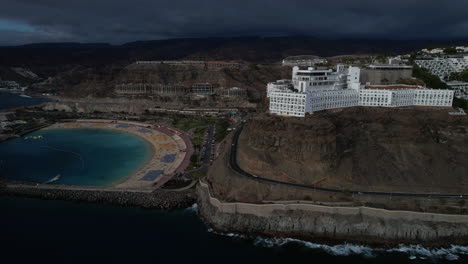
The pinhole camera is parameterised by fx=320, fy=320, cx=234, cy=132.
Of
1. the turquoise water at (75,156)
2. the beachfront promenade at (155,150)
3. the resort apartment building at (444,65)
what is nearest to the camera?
the beachfront promenade at (155,150)

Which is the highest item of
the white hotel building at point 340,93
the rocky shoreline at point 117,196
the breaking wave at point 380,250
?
the white hotel building at point 340,93

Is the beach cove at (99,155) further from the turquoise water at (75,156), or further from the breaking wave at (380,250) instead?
the breaking wave at (380,250)

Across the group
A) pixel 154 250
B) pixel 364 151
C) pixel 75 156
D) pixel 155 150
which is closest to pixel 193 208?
A: pixel 154 250

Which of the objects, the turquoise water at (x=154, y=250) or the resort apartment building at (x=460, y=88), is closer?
the turquoise water at (x=154, y=250)

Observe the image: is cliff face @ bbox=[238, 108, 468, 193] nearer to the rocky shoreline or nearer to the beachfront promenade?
the rocky shoreline

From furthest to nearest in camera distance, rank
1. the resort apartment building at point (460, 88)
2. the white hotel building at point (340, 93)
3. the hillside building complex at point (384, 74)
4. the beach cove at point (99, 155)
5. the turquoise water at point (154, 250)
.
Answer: the resort apartment building at point (460, 88) → the hillside building complex at point (384, 74) → the beach cove at point (99, 155) → the white hotel building at point (340, 93) → the turquoise water at point (154, 250)

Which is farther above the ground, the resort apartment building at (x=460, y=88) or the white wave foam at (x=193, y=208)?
the resort apartment building at (x=460, y=88)

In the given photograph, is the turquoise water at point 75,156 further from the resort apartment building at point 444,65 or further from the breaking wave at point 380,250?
the resort apartment building at point 444,65

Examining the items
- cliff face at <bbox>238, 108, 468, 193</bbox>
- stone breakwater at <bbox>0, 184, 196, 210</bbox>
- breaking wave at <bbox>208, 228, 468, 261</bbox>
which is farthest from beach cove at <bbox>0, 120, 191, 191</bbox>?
breaking wave at <bbox>208, 228, 468, 261</bbox>

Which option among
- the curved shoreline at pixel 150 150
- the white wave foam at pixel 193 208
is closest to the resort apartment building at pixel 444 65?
the curved shoreline at pixel 150 150
